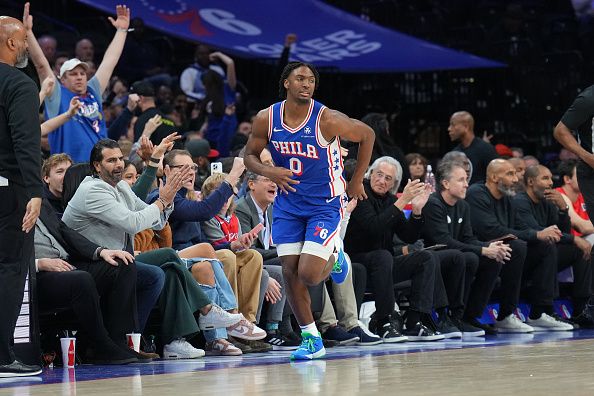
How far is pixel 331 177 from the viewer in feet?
25.5

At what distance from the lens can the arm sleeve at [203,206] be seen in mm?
8680

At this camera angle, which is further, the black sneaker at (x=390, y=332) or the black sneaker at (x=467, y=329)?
the black sneaker at (x=467, y=329)

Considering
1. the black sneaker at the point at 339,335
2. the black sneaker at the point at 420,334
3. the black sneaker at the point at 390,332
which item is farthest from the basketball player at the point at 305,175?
the black sneaker at the point at 420,334

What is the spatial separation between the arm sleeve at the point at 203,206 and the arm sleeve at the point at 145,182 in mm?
289

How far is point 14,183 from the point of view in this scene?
673cm

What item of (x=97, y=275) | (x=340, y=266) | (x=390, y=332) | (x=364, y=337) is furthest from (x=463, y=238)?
(x=97, y=275)

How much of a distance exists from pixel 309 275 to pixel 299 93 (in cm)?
119

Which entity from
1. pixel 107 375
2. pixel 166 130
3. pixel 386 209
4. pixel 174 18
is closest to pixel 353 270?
pixel 386 209

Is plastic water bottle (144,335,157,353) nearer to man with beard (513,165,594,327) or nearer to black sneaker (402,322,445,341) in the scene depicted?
black sneaker (402,322,445,341)

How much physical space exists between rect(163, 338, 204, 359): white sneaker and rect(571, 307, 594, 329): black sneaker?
4.81 metres

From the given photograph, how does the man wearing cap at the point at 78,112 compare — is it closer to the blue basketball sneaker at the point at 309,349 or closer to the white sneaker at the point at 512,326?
the blue basketball sneaker at the point at 309,349

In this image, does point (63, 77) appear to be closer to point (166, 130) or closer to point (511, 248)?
point (166, 130)

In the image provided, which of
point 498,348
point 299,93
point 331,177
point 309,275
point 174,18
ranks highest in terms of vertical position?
point 174,18

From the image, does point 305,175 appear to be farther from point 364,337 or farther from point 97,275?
point 364,337
